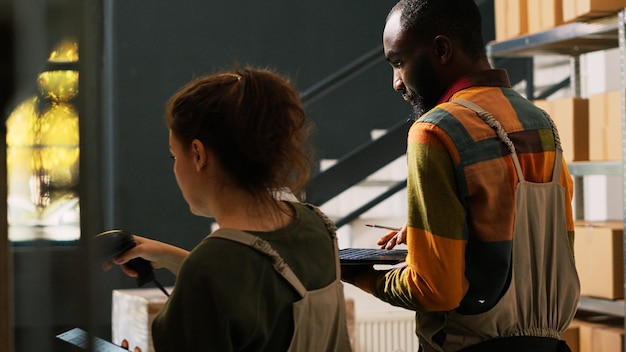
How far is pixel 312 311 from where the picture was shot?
1106 millimetres

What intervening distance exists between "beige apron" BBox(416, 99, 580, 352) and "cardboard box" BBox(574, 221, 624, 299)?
1.80 metres

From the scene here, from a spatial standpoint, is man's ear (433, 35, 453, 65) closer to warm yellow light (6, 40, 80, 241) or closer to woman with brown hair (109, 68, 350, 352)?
woman with brown hair (109, 68, 350, 352)

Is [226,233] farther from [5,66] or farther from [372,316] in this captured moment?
[372,316]

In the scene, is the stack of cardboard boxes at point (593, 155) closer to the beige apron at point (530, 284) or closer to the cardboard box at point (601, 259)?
the cardboard box at point (601, 259)

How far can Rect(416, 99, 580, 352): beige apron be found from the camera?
1343 mm

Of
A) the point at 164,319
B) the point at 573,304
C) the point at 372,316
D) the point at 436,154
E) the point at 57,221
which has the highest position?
the point at 57,221

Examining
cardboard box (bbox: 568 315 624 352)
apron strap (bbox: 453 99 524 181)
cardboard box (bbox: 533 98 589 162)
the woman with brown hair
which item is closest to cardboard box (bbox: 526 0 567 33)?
cardboard box (bbox: 533 98 589 162)

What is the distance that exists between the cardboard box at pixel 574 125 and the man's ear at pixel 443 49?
6.65ft

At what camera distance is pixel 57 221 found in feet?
1.23

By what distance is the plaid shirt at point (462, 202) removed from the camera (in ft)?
4.22

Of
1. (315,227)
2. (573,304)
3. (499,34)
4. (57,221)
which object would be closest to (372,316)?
(499,34)

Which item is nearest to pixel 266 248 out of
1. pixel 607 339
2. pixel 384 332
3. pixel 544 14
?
pixel 607 339

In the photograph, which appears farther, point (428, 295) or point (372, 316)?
point (372, 316)

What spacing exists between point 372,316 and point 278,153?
147 inches
